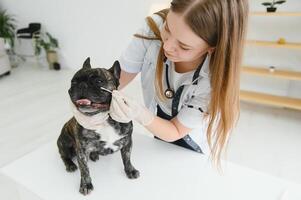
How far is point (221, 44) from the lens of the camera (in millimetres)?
822

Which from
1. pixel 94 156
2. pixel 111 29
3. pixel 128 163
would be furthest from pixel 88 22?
pixel 128 163

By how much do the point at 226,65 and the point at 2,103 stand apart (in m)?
3.03

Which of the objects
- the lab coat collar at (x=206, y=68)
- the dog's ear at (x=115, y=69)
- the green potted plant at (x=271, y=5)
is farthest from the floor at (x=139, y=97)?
the dog's ear at (x=115, y=69)

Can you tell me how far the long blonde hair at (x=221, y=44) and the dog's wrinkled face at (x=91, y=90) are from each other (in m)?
0.31

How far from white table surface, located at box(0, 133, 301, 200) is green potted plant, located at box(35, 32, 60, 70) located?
3543 millimetres

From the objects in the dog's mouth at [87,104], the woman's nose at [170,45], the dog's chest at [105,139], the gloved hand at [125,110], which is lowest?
the dog's chest at [105,139]

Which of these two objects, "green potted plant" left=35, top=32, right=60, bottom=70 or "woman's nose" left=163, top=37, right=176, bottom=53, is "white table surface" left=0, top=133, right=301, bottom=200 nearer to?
"woman's nose" left=163, top=37, right=176, bottom=53

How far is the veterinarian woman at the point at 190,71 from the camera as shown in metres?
0.79

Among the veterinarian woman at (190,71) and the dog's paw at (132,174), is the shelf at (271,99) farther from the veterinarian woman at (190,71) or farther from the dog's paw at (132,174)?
the dog's paw at (132,174)

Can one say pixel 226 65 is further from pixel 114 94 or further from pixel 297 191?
pixel 297 191

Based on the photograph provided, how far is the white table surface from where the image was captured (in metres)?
0.88

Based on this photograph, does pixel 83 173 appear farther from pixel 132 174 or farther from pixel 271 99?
pixel 271 99

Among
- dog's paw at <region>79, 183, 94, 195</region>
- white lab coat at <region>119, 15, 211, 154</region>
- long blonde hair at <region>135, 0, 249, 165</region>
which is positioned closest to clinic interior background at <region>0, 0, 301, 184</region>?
white lab coat at <region>119, 15, 211, 154</region>

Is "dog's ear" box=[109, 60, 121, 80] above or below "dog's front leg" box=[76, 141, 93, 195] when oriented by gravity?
above
